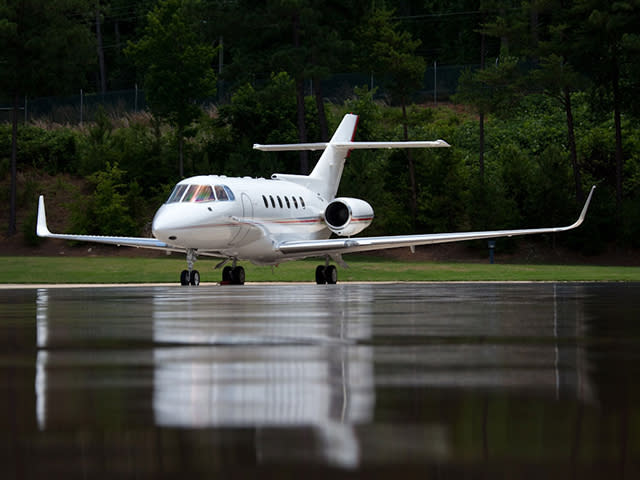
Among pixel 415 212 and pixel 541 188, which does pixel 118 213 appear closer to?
pixel 415 212

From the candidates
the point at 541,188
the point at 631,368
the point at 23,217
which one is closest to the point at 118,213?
the point at 23,217

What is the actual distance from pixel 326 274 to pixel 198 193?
542cm

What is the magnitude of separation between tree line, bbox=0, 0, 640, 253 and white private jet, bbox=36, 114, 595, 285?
57.0 ft

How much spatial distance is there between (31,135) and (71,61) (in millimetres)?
7707

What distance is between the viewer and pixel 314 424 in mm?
5703

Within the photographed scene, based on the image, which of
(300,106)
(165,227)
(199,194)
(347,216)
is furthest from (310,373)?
(300,106)

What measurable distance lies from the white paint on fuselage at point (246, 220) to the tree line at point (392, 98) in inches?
692

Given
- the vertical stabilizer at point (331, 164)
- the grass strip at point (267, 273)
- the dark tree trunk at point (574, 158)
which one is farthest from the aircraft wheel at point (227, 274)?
the dark tree trunk at point (574, 158)

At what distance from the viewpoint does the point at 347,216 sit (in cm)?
3325

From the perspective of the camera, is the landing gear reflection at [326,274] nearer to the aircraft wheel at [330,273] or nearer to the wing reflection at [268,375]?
the aircraft wheel at [330,273]

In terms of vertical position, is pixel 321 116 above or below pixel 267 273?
above

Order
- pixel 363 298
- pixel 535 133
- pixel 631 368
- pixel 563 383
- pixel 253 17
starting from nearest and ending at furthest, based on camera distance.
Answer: pixel 563 383, pixel 631 368, pixel 363 298, pixel 253 17, pixel 535 133

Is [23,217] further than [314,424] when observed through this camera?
Yes

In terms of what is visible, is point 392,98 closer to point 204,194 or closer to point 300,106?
point 300,106
